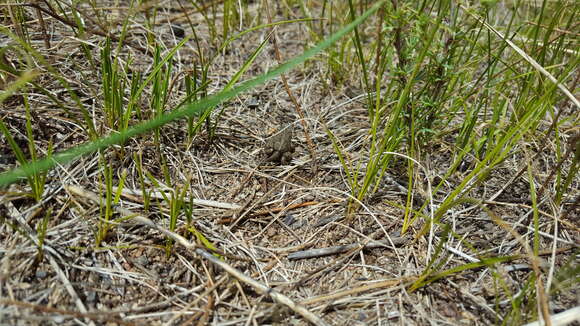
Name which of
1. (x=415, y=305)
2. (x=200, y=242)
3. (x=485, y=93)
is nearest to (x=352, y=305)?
(x=415, y=305)

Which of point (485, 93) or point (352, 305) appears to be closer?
point (352, 305)

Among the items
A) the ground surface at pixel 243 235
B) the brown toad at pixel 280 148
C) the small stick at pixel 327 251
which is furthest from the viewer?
the brown toad at pixel 280 148

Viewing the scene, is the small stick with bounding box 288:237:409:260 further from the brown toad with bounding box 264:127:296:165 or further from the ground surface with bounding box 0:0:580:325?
the brown toad with bounding box 264:127:296:165

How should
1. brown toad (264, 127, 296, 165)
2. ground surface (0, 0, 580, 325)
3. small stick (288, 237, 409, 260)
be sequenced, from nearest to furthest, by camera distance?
ground surface (0, 0, 580, 325) → small stick (288, 237, 409, 260) → brown toad (264, 127, 296, 165)

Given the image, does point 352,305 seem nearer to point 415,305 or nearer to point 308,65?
point 415,305

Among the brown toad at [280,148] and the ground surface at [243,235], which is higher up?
the brown toad at [280,148]

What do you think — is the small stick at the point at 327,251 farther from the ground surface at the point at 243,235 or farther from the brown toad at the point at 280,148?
the brown toad at the point at 280,148

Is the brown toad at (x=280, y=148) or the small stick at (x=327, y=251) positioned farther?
the brown toad at (x=280, y=148)

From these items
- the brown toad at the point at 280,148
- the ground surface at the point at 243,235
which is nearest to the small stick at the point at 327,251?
the ground surface at the point at 243,235

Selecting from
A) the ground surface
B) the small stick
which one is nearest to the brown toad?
the ground surface
